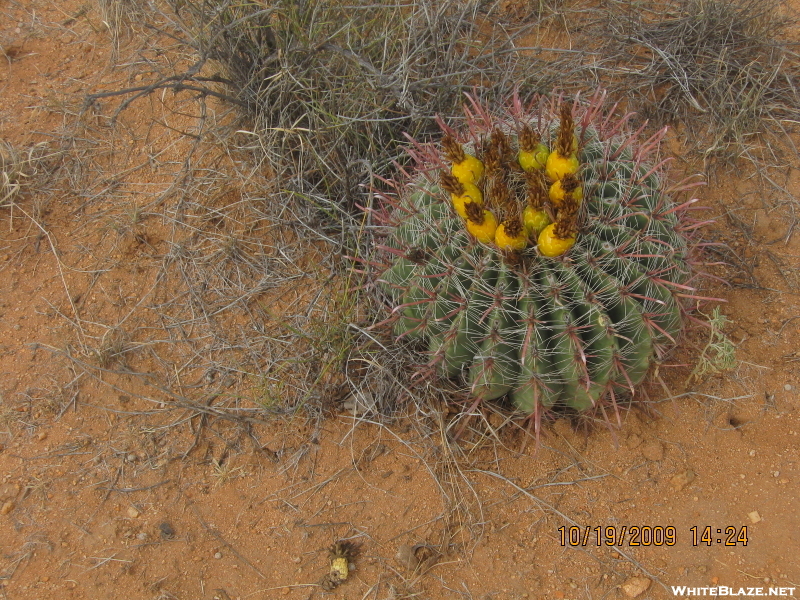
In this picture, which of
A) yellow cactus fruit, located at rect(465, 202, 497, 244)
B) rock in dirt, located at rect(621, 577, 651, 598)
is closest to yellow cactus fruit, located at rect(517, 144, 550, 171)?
yellow cactus fruit, located at rect(465, 202, 497, 244)

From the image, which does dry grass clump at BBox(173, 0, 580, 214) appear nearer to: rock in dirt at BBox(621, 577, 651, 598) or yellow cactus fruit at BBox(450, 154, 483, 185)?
yellow cactus fruit at BBox(450, 154, 483, 185)

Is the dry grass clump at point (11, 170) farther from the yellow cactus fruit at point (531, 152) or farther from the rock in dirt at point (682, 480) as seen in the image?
the rock in dirt at point (682, 480)

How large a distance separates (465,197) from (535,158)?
0.97 ft

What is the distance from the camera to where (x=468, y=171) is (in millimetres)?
2227

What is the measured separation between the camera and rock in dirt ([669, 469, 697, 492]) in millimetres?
2434

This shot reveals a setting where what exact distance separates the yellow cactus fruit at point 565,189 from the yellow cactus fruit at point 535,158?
0.12 metres

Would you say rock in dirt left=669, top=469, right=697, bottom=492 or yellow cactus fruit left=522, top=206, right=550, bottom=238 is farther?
rock in dirt left=669, top=469, right=697, bottom=492

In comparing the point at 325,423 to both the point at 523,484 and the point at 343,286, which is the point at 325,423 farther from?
the point at 523,484

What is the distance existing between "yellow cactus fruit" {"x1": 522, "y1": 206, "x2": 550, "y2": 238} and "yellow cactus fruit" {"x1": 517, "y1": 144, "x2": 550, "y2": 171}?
0.61 ft

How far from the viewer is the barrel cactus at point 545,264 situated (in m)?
2.09

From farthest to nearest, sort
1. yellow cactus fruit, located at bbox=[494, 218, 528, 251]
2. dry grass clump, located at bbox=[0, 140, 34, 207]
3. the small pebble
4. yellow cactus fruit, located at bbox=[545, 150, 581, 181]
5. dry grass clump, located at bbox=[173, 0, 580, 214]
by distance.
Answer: dry grass clump, located at bbox=[0, 140, 34, 207]
dry grass clump, located at bbox=[173, 0, 580, 214]
the small pebble
yellow cactus fruit, located at bbox=[545, 150, 581, 181]
yellow cactus fruit, located at bbox=[494, 218, 528, 251]

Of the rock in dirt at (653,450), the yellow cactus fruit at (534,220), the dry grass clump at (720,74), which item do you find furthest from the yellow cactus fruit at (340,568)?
the dry grass clump at (720,74)

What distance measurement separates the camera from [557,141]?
83.4 inches
